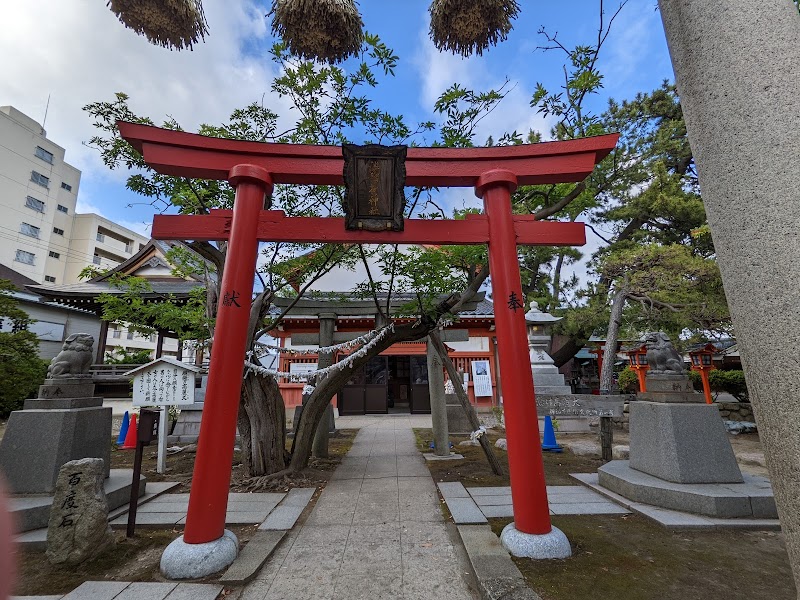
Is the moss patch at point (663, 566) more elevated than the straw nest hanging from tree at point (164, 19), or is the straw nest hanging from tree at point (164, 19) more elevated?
the straw nest hanging from tree at point (164, 19)

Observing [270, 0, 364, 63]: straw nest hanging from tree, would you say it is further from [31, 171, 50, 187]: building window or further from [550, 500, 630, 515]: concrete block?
[31, 171, 50, 187]: building window

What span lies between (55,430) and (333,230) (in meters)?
4.01

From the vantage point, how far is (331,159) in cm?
447

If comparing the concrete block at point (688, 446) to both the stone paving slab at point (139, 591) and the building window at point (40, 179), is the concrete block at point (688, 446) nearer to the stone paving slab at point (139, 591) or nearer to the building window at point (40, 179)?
the stone paving slab at point (139, 591)

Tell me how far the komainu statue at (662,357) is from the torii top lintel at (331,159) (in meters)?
3.07

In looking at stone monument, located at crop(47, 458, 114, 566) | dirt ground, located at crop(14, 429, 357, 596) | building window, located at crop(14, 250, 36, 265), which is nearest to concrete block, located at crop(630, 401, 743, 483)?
dirt ground, located at crop(14, 429, 357, 596)

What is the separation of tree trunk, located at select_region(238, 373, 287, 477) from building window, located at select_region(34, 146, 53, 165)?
38.7 metres

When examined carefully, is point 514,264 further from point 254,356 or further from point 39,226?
point 39,226

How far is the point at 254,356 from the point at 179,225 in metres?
3.14

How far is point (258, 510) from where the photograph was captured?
4805mm

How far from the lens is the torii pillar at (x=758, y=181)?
5.01 feet

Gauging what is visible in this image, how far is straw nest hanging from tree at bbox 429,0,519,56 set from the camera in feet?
15.8

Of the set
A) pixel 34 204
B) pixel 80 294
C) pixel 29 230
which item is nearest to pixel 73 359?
pixel 80 294

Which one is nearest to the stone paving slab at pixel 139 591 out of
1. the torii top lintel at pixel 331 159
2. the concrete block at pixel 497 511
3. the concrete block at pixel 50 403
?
the concrete block at pixel 50 403
